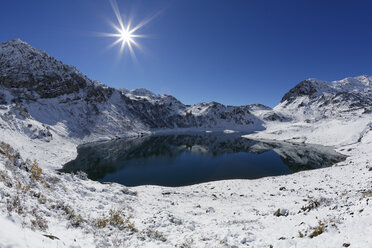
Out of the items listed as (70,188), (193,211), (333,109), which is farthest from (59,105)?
(333,109)

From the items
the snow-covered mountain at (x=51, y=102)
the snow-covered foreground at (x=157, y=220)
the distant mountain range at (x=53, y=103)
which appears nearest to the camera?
the snow-covered foreground at (x=157, y=220)

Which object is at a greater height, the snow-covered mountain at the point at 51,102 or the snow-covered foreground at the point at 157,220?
Result: the snow-covered mountain at the point at 51,102

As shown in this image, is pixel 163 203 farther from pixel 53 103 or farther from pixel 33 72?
pixel 33 72

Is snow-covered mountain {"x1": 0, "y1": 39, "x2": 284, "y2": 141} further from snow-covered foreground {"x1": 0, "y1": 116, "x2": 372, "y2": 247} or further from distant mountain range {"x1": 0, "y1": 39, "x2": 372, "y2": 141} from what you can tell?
snow-covered foreground {"x1": 0, "y1": 116, "x2": 372, "y2": 247}

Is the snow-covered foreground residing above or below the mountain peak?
below

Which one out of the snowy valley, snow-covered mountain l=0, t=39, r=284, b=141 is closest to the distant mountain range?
snow-covered mountain l=0, t=39, r=284, b=141

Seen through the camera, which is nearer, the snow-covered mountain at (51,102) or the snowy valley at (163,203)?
the snowy valley at (163,203)

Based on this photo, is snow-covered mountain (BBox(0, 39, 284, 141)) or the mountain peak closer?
snow-covered mountain (BBox(0, 39, 284, 141))

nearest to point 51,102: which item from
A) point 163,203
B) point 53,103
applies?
point 53,103

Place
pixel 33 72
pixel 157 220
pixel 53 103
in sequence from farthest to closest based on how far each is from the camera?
pixel 33 72 → pixel 53 103 → pixel 157 220

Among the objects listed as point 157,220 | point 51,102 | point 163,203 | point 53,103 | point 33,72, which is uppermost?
point 33,72

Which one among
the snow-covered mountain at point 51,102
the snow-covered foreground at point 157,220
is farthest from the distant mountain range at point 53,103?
the snow-covered foreground at point 157,220

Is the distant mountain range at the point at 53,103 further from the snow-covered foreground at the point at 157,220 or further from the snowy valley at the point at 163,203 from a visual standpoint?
the snow-covered foreground at the point at 157,220

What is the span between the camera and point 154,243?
9133 millimetres
